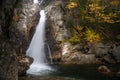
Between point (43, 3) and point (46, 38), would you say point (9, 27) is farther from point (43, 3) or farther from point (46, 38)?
point (43, 3)

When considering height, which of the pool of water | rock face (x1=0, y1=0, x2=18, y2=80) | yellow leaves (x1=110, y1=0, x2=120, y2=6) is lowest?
the pool of water

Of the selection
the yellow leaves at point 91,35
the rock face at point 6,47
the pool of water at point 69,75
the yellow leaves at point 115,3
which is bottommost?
the pool of water at point 69,75

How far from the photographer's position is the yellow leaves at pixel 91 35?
4058 cm

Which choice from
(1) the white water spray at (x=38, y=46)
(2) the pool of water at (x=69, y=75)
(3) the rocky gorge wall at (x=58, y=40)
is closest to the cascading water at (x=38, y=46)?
(1) the white water spray at (x=38, y=46)

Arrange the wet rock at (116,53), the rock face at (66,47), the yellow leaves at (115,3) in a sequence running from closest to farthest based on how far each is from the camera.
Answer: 1. the wet rock at (116,53)
2. the rock face at (66,47)
3. the yellow leaves at (115,3)

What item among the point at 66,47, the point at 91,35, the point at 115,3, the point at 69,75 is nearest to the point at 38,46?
the point at 66,47

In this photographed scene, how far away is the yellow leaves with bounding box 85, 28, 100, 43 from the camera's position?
40.6 m

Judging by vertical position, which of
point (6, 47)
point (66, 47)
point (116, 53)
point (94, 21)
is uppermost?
point (6, 47)

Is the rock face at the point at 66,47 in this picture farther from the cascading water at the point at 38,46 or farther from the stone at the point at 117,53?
the cascading water at the point at 38,46

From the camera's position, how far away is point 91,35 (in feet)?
135

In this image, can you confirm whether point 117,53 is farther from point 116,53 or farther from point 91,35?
point 91,35

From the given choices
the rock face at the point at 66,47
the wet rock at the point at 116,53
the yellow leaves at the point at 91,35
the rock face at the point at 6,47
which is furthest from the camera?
the yellow leaves at the point at 91,35

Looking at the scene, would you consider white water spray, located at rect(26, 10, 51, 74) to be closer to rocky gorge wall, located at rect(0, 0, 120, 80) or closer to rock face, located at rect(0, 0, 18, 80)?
rocky gorge wall, located at rect(0, 0, 120, 80)

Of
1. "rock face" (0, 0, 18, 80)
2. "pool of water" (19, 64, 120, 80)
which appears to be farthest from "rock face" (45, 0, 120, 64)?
"rock face" (0, 0, 18, 80)
